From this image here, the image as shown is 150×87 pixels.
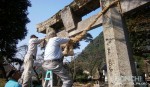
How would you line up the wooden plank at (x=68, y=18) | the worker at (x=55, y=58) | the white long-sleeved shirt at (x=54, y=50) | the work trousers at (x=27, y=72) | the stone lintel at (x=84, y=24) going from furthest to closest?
the wooden plank at (x=68, y=18) < the stone lintel at (x=84, y=24) < the work trousers at (x=27, y=72) < the white long-sleeved shirt at (x=54, y=50) < the worker at (x=55, y=58)

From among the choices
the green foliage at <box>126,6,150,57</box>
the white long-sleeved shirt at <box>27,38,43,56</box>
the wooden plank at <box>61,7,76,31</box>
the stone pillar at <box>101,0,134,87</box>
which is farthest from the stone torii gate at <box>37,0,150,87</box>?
the green foliage at <box>126,6,150,57</box>

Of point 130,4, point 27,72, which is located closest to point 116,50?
point 130,4

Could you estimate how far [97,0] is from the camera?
19.5 feet

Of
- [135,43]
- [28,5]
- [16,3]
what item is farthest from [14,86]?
[28,5]

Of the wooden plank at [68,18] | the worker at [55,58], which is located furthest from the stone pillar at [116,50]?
the wooden plank at [68,18]

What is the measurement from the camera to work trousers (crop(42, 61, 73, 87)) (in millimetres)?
4404

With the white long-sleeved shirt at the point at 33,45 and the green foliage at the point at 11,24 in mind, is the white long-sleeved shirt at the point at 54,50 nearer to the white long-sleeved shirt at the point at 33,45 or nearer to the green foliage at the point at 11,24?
the white long-sleeved shirt at the point at 33,45

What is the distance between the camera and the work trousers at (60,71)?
4.40 metres

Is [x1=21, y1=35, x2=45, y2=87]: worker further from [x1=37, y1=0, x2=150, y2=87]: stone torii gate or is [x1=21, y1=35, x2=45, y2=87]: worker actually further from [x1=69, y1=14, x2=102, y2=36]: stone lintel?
[x1=37, y1=0, x2=150, y2=87]: stone torii gate

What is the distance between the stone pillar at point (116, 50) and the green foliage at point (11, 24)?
16069 mm

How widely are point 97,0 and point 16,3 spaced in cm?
1649

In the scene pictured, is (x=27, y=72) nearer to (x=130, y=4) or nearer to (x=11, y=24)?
(x=130, y=4)

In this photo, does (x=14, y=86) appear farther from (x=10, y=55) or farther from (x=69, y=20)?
(x=10, y=55)

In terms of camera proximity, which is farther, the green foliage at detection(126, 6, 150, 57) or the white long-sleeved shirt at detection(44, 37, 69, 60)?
the green foliage at detection(126, 6, 150, 57)
